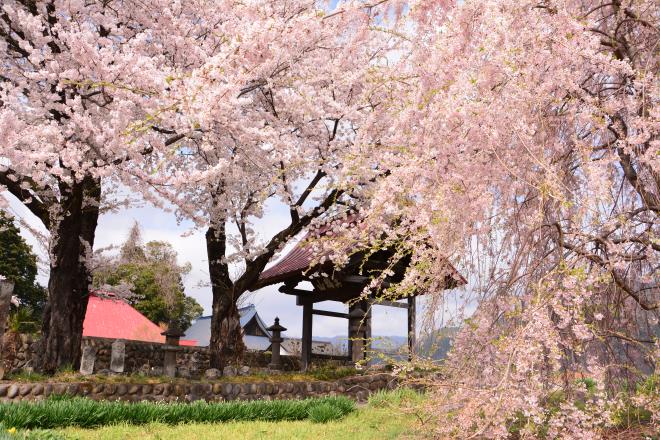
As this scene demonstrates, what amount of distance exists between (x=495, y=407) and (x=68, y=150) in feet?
26.1

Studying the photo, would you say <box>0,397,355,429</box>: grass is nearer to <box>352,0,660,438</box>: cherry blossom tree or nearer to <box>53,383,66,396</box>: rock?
<box>53,383,66,396</box>: rock

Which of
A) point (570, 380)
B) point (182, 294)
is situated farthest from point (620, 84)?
point (182, 294)

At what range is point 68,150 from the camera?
9.20m

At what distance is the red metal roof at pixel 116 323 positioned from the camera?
75.8 feet

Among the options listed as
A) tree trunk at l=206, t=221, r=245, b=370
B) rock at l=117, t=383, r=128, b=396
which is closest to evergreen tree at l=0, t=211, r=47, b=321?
tree trunk at l=206, t=221, r=245, b=370

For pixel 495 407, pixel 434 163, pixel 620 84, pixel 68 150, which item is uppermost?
pixel 68 150

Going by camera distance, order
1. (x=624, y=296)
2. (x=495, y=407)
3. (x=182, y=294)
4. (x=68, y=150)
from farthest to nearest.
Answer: (x=182, y=294) < (x=68, y=150) < (x=624, y=296) < (x=495, y=407)

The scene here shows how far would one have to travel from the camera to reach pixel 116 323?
23.7 m

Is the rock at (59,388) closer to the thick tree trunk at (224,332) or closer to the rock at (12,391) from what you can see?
the rock at (12,391)

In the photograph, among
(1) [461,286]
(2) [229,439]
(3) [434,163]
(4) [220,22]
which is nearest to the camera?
(3) [434,163]

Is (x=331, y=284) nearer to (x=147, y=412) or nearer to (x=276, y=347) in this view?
(x=276, y=347)

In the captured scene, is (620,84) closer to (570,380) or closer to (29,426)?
(570,380)

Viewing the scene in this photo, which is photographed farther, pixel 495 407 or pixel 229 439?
pixel 229 439

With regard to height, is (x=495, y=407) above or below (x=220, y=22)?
below
